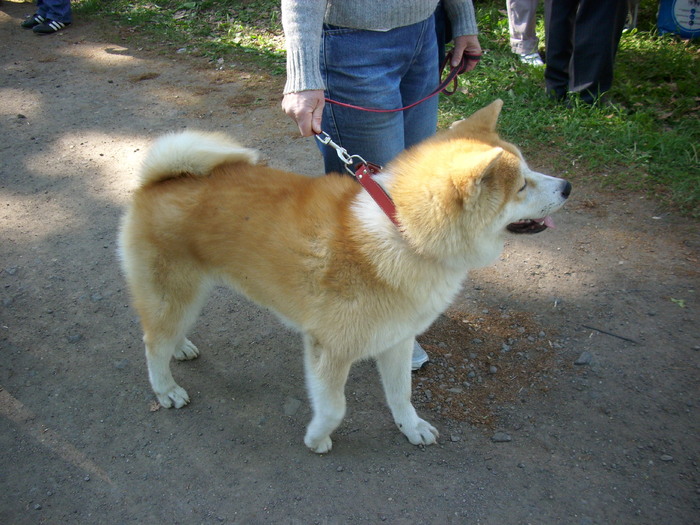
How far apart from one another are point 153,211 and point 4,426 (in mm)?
1376

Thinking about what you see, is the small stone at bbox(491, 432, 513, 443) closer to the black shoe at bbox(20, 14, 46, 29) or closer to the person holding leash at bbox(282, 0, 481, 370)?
the person holding leash at bbox(282, 0, 481, 370)

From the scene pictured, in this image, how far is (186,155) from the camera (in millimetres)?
2383

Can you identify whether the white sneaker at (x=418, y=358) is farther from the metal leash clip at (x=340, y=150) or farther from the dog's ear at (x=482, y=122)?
the dog's ear at (x=482, y=122)

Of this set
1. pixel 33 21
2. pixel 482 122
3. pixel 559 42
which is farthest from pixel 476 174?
pixel 33 21

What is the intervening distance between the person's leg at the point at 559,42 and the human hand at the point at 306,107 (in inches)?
142

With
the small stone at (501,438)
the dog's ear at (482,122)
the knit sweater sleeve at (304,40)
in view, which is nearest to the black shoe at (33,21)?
the knit sweater sleeve at (304,40)

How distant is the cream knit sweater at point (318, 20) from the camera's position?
2.04 meters

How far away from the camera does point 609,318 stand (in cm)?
309

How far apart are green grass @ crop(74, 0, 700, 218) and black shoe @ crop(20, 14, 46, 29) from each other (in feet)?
4.68

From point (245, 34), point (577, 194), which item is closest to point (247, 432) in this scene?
point (577, 194)

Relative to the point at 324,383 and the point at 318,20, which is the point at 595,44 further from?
the point at 324,383

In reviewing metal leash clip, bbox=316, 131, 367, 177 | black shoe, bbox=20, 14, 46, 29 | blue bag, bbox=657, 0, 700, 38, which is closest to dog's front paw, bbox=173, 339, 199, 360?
metal leash clip, bbox=316, 131, 367, 177

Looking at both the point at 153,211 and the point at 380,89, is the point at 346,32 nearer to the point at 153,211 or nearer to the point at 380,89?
the point at 380,89

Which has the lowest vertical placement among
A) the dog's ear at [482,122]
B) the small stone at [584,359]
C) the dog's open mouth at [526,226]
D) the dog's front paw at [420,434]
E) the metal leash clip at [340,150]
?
the dog's front paw at [420,434]
